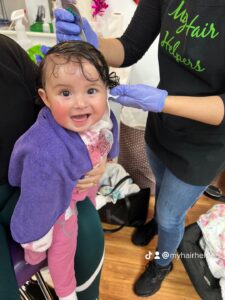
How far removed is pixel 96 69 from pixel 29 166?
11.7 inches

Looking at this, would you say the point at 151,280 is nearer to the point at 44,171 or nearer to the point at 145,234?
the point at 145,234

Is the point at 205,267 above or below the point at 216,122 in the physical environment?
below

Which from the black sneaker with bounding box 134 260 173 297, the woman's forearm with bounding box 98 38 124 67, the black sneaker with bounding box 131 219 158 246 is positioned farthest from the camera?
the black sneaker with bounding box 131 219 158 246

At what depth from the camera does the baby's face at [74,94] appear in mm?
675

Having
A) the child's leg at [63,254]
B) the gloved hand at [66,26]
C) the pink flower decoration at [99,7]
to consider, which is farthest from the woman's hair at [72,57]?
the pink flower decoration at [99,7]

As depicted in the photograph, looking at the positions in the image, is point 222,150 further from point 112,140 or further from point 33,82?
point 33,82

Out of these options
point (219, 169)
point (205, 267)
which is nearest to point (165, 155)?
point (219, 169)

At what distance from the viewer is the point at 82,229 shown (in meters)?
0.93

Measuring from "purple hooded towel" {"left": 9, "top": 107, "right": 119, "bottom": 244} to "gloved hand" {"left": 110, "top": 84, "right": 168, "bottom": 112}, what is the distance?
176mm

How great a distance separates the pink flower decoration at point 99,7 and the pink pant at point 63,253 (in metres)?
1.05

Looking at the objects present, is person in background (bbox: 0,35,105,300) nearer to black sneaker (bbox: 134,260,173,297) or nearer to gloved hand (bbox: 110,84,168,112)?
gloved hand (bbox: 110,84,168,112)

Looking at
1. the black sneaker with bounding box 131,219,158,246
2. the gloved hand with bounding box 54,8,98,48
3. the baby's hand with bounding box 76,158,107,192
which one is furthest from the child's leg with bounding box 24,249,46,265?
the black sneaker with bounding box 131,219,158,246

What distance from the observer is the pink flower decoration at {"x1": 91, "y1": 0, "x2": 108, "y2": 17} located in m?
1.50

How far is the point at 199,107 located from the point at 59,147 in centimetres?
39
